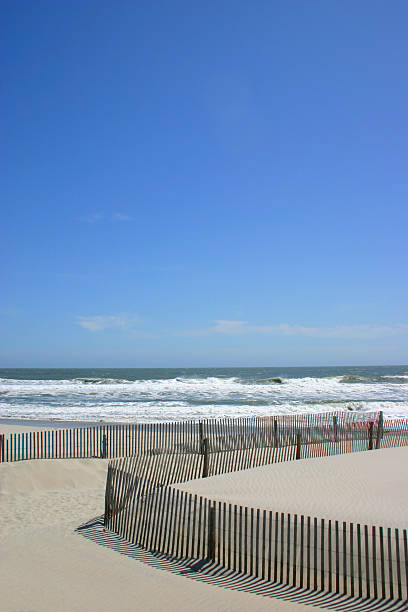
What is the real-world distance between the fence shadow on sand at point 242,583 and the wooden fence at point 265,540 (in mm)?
137

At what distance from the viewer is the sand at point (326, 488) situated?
11562 millimetres

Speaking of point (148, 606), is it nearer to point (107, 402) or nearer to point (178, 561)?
point (178, 561)

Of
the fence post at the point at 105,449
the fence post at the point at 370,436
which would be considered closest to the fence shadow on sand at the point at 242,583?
the fence post at the point at 105,449

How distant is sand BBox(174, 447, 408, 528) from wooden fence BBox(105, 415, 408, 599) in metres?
1.14

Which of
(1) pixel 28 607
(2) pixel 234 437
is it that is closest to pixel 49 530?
(1) pixel 28 607

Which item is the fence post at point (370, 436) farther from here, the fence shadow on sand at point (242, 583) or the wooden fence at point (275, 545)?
the fence shadow on sand at point (242, 583)

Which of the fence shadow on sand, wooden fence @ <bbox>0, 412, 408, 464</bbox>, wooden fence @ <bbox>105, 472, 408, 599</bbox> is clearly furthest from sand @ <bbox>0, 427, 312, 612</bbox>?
wooden fence @ <bbox>0, 412, 408, 464</bbox>

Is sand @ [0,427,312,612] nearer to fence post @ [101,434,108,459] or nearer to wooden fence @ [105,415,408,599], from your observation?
wooden fence @ [105,415,408,599]

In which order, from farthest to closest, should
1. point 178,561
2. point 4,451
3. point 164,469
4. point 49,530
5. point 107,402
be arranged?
point 107,402, point 4,451, point 164,469, point 49,530, point 178,561

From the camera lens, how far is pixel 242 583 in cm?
798

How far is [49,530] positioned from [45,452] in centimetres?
747

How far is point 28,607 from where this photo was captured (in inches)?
278

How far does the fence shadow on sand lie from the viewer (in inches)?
277

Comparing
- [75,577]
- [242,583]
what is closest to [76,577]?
[75,577]
